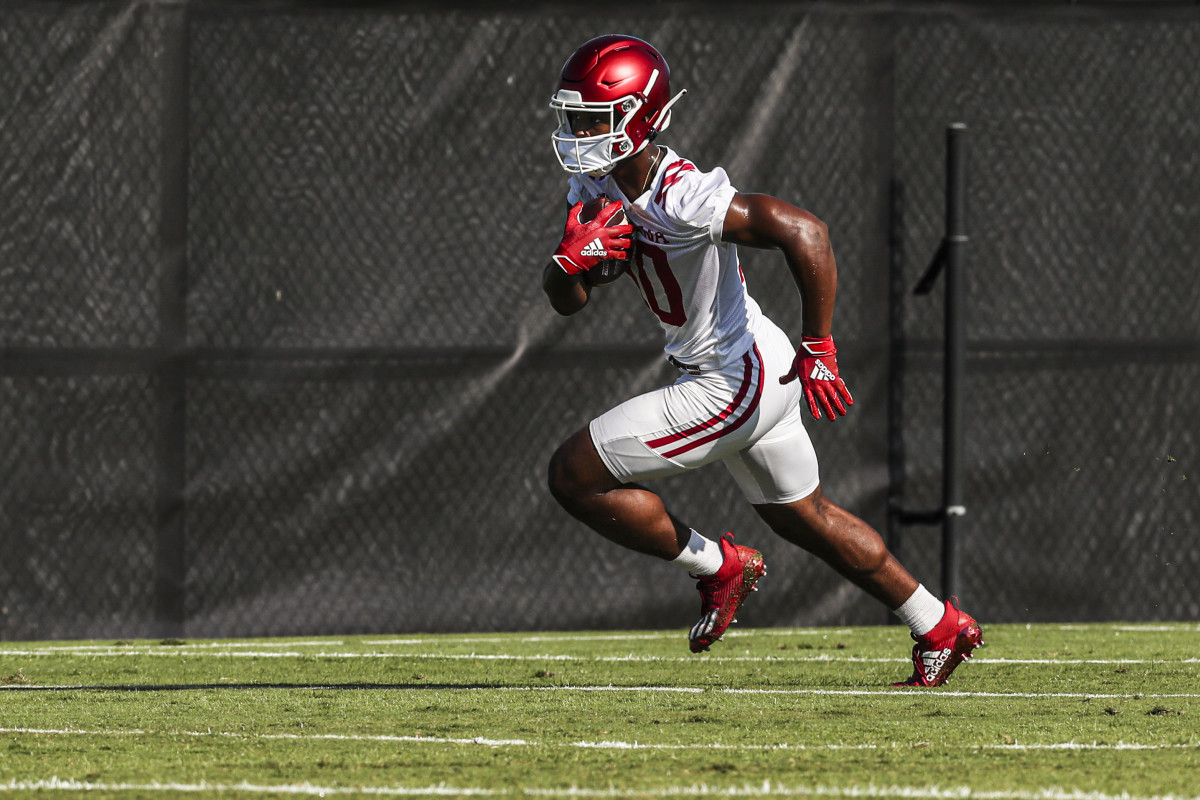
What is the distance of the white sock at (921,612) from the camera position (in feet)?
17.0

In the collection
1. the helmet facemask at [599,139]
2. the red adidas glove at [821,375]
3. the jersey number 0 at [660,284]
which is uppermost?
the helmet facemask at [599,139]

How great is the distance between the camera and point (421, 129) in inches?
271

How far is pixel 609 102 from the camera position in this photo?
190 inches

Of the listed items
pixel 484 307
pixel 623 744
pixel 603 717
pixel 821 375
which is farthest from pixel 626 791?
pixel 484 307

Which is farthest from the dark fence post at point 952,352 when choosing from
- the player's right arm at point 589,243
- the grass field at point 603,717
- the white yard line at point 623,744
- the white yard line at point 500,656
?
the white yard line at point 623,744

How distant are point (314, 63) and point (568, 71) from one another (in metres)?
2.25

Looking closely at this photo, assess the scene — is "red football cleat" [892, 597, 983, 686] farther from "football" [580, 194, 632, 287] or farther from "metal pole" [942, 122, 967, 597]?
"metal pole" [942, 122, 967, 597]

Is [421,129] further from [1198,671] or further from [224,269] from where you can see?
Result: [1198,671]

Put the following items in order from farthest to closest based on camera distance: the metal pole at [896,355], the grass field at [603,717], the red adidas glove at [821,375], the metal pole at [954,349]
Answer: the metal pole at [896,355], the metal pole at [954,349], the red adidas glove at [821,375], the grass field at [603,717]

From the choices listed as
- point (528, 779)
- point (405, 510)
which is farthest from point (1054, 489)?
point (528, 779)

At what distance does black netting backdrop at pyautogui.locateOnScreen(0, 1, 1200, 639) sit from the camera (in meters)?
6.73

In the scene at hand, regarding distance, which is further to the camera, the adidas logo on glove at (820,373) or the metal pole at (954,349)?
the metal pole at (954,349)

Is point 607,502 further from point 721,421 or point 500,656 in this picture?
point 500,656

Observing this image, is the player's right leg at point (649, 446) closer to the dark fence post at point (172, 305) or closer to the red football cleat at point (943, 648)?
the red football cleat at point (943, 648)
